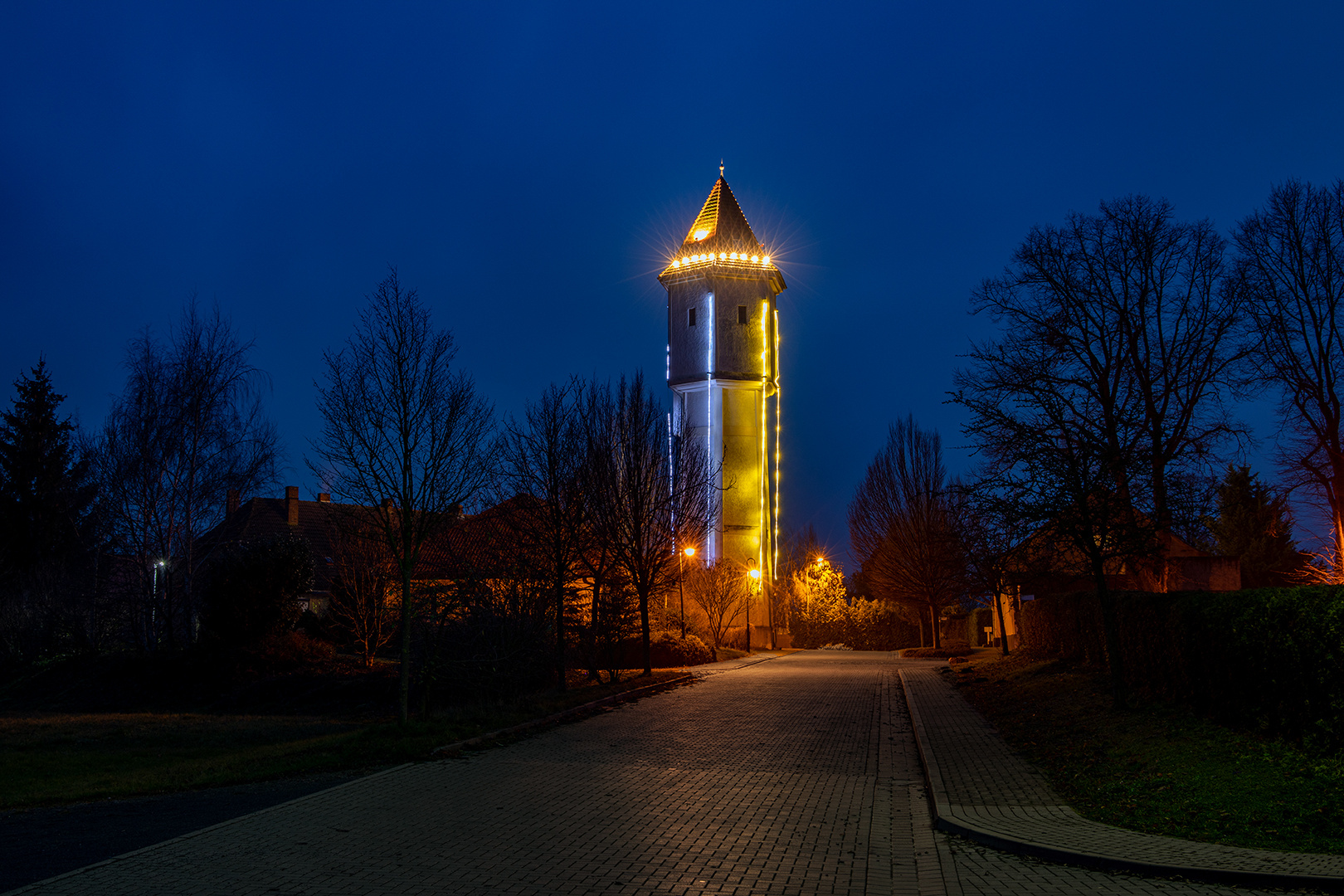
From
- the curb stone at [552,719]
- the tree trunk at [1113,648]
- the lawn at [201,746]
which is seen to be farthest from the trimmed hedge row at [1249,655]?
the lawn at [201,746]

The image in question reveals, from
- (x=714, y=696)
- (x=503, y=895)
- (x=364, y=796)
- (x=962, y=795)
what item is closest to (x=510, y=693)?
(x=714, y=696)

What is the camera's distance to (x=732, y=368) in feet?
163

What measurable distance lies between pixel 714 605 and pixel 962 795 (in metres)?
32.8

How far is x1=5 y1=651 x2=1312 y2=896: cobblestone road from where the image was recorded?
650 centimetres

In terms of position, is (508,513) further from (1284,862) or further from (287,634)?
(1284,862)

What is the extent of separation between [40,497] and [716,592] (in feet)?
87.0

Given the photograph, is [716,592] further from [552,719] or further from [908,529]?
[552,719]

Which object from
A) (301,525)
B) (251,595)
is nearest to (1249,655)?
(251,595)

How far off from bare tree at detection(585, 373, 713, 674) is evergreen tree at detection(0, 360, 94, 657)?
64.1ft

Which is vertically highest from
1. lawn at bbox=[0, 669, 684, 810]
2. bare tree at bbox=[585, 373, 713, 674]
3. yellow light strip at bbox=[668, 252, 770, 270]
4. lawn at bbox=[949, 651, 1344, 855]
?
yellow light strip at bbox=[668, 252, 770, 270]

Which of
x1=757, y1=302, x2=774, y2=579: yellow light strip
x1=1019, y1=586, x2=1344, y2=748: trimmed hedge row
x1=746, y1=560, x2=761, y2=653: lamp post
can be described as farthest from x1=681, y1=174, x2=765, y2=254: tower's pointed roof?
x1=1019, y1=586, x2=1344, y2=748: trimmed hedge row

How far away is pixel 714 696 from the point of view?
67.4ft

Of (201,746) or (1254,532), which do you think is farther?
(1254,532)

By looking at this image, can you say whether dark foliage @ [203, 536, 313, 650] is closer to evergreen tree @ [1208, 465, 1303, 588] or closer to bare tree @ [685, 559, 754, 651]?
bare tree @ [685, 559, 754, 651]
